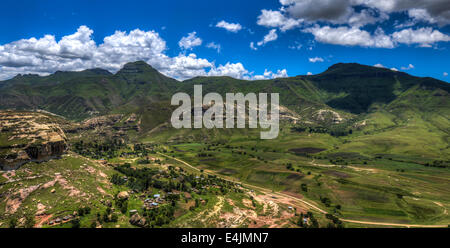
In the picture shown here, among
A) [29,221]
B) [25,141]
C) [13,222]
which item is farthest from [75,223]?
[25,141]

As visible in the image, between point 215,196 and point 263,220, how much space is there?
25505mm

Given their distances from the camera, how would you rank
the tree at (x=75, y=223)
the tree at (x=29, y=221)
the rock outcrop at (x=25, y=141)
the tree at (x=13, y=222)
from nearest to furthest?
the tree at (x=13, y=222), the tree at (x=29, y=221), the tree at (x=75, y=223), the rock outcrop at (x=25, y=141)

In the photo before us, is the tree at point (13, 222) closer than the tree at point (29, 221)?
Yes

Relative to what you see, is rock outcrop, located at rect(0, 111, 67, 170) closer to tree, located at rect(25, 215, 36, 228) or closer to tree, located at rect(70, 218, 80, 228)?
tree, located at rect(25, 215, 36, 228)

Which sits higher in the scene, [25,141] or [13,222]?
[25,141]

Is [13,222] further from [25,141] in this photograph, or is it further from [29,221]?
[25,141]

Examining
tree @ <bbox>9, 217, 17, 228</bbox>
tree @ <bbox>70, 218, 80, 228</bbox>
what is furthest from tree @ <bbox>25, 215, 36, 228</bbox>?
tree @ <bbox>70, 218, 80, 228</bbox>

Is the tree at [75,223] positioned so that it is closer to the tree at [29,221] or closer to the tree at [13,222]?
the tree at [29,221]

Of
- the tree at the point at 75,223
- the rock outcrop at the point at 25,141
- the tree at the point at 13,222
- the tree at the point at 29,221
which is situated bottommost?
the tree at the point at 75,223

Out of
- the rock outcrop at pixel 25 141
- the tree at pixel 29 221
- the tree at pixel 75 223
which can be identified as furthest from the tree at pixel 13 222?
the rock outcrop at pixel 25 141

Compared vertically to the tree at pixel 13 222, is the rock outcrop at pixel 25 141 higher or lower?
higher

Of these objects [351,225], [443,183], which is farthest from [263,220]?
[443,183]

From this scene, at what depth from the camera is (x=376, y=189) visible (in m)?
128

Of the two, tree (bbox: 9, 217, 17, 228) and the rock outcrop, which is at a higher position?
the rock outcrop
